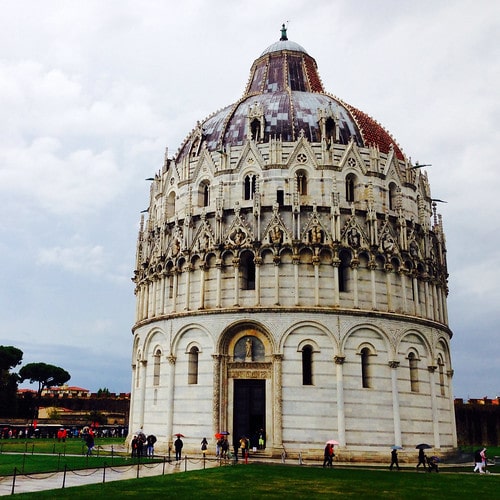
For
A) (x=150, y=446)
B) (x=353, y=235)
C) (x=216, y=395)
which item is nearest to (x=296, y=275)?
(x=353, y=235)

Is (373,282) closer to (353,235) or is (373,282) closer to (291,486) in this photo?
(353,235)

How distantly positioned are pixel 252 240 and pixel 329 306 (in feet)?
22.0

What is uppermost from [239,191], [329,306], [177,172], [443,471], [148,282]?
[177,172]

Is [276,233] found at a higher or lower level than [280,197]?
lower

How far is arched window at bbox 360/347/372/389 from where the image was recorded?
3927 cm

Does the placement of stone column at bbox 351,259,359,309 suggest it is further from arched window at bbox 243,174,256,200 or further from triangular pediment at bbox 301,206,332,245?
arched window at bbox 243,174,256,200

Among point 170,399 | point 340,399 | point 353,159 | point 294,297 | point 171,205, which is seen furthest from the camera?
point 171,205

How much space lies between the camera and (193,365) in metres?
40.8

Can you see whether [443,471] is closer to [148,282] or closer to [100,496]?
[100,496]

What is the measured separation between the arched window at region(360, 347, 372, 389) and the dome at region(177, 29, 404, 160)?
608 inches

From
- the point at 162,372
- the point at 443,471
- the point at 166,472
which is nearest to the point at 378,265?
the point at 443,471

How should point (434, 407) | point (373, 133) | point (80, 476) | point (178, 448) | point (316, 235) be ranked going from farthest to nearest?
point (373, 133) < point (434, 407) < point (316, 235) < point (178, 448) < point (80, 476)

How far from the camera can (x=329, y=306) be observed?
129ft

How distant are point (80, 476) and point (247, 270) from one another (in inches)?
729
